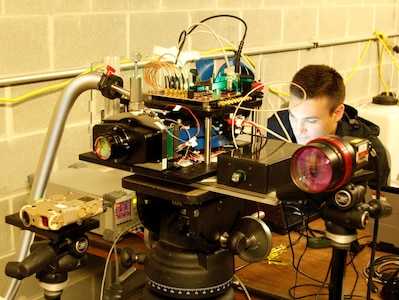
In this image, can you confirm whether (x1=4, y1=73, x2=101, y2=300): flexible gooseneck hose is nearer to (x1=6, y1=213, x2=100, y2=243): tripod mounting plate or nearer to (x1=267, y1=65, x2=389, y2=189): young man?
(x1=6, y1=213, x2=100, y2=243): tripod mounting plate

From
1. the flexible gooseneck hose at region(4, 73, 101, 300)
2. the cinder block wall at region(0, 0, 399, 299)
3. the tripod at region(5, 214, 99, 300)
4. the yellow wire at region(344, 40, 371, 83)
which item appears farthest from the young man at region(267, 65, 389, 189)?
the tripod at region(5, 214, 99, 300)

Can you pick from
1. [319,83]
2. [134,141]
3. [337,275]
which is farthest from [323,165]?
[319,83]

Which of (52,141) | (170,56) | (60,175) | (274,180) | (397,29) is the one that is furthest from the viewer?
(397,29)

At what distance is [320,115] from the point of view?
280cm

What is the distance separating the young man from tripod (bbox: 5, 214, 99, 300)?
149 centimetres

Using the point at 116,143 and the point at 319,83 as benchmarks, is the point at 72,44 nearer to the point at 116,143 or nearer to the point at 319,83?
the point at 116,143

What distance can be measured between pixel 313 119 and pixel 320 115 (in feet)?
0.18

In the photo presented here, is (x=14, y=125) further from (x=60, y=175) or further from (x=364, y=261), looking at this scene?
(x=364, y=261)

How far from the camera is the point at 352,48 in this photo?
152 inches

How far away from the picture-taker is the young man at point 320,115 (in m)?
2.73

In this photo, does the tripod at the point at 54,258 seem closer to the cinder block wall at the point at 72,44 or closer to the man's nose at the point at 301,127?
the cinder block wall at the point at 72,44

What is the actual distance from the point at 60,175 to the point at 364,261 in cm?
97

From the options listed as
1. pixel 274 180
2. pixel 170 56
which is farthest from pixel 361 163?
pixel 170 56

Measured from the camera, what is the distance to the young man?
273 centimetres
